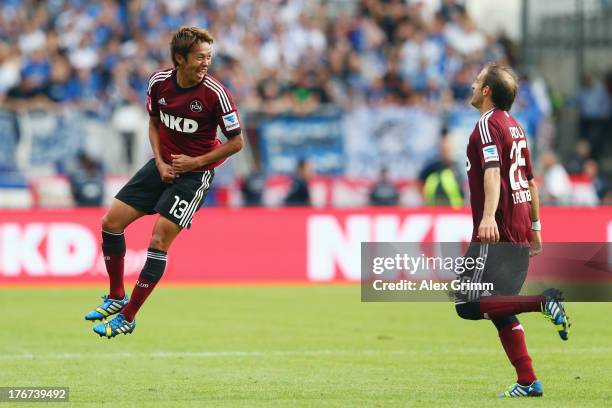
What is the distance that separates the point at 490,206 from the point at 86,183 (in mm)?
13482

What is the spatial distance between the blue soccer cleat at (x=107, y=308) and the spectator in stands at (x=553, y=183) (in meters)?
13.2

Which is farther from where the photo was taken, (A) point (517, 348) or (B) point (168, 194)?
(B) point (168, 194)

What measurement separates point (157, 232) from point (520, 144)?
303 centimetres

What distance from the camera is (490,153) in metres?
9.11

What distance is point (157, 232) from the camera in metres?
10.3

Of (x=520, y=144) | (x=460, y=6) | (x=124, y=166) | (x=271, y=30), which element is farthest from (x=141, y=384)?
(x=460, y=6)

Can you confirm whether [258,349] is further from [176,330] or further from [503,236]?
[503,236]

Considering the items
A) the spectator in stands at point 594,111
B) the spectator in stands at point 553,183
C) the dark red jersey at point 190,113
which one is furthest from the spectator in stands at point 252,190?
the dark red jersey at point 190,113

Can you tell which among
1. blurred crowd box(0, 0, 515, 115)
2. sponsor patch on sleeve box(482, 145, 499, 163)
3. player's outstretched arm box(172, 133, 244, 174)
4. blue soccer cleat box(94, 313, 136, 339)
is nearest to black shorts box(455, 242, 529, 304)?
sponsor patch on sleeve box(482, 145, 499, 163)

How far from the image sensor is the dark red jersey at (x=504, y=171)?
9195mm

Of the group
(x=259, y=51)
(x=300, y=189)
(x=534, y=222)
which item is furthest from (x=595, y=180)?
(x=534, y=222)

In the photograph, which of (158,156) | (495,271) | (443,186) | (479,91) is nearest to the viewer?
(495,271)

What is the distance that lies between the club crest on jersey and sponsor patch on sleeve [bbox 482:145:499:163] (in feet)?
7.99

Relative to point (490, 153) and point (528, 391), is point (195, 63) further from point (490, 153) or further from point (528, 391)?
point (528, 391)
